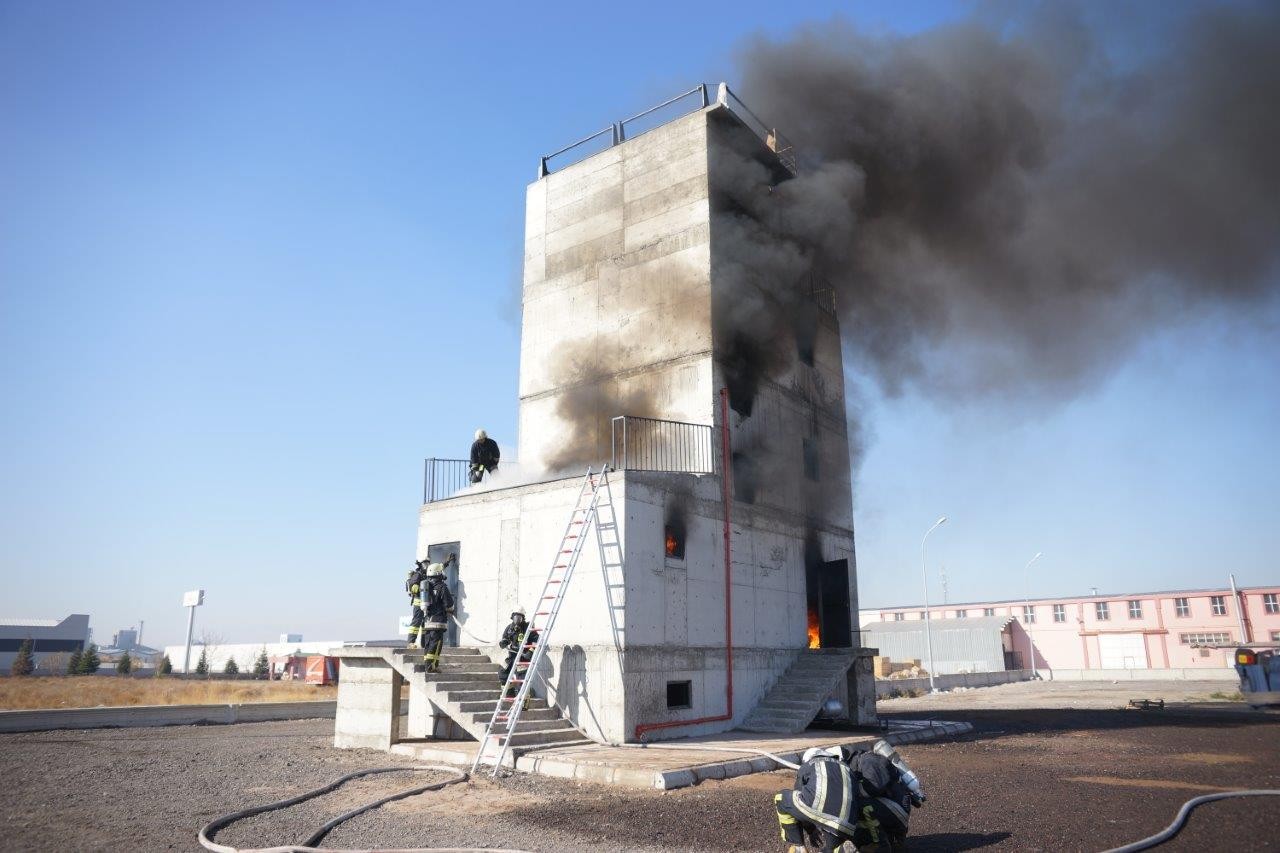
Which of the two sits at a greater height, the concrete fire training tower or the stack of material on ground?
the concrete fire training tower

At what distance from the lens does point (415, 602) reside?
15.2 metres

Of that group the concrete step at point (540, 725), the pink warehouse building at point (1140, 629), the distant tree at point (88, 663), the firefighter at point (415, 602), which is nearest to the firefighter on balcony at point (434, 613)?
the firefighter at point (415, 602)

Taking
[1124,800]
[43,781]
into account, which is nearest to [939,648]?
[1124,800]

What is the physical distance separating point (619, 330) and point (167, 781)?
42.5ft

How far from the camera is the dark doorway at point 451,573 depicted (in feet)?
54.7

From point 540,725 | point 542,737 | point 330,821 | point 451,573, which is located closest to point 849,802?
point 330,821

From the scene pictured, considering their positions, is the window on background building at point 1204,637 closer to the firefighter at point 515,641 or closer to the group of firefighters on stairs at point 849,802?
the firefighter at point 515,641

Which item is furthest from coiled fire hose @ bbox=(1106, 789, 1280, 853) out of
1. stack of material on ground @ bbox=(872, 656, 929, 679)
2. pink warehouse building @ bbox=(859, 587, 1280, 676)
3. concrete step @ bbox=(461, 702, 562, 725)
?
pink warehouse building @ bbox=(859, 587, 1280, 676)

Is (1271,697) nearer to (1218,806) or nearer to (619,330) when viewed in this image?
(1218,806)

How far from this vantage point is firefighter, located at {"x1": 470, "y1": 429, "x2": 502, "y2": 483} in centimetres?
1902

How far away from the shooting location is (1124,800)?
29.0ft

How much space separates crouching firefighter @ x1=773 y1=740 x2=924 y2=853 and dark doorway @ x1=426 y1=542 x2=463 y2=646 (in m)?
11.2

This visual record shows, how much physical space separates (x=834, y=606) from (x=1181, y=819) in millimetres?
12526

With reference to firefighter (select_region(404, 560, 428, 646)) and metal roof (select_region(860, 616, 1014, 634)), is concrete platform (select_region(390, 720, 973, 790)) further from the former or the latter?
metal roof (select_region(860, 616, 1014, 634))
